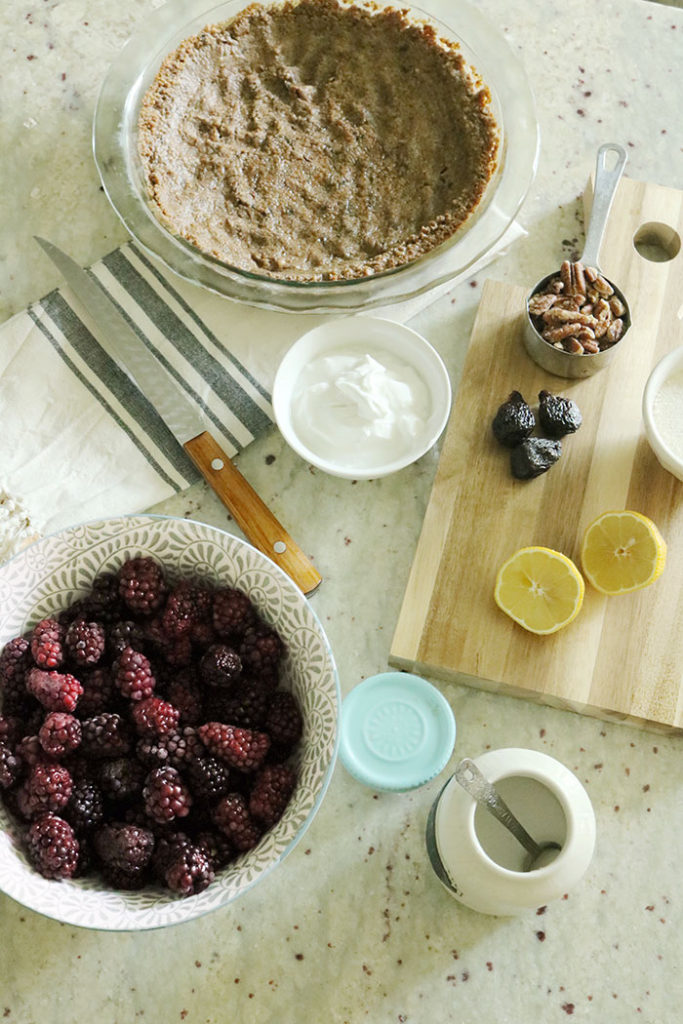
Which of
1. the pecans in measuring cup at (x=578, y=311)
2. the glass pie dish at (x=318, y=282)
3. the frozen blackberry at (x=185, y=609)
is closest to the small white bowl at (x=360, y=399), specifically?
the glass pie dish at (x=318, y=282)

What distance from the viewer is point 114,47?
1.67m

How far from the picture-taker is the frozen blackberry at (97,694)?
1139mm

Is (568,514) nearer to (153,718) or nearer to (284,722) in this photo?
(284,722)

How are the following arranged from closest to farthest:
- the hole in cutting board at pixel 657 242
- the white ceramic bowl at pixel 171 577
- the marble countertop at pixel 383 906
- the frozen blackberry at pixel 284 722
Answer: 1. the white ceramic bowl at pixel 171 577
2. the frozen blackberry at pixel 284 722
3. the marble countertop at pixel 383 906
4. the hole in cutting board at pixel 657 242

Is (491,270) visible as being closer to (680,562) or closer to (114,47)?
(680,562)

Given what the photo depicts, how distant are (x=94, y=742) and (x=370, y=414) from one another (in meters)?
0.57

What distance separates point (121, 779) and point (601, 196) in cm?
107

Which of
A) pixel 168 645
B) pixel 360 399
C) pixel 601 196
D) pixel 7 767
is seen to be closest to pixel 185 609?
pixel 168 645

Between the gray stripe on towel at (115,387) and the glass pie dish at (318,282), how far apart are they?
17cm

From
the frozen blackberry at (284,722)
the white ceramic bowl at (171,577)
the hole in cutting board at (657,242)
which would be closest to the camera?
the white ceramic bowl at (171,577)

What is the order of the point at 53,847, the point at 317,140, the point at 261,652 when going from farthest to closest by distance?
the point at 317,140 < the point at 261,652 < the point at 53,847

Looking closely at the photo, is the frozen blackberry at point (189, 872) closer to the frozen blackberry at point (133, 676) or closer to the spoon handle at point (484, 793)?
the frozen blackberry at point (133, 676)

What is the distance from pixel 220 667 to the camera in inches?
45.2

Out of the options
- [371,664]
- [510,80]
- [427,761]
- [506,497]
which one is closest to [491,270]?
[510,80]
